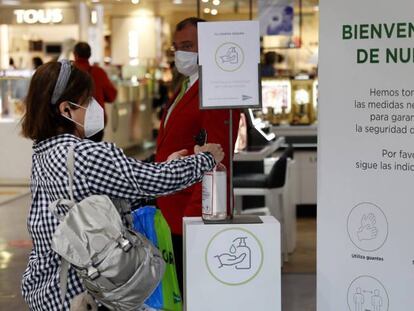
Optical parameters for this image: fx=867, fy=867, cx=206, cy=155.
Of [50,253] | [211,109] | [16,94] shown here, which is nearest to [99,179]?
[50,253]

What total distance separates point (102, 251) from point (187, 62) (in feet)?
4.43

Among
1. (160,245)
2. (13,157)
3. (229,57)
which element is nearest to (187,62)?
(229,57)

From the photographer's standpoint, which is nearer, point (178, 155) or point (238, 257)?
point (238, 257)

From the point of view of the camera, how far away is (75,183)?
2.84 meters

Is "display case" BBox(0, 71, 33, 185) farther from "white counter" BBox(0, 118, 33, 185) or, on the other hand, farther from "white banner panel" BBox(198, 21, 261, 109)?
"white banner panel" BBox(198, 21, 261, 109)

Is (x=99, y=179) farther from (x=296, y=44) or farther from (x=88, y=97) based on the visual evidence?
(x=296, y=44)

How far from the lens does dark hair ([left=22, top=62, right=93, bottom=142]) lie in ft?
9.61

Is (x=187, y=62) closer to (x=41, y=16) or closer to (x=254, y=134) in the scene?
(x=254, y=134)

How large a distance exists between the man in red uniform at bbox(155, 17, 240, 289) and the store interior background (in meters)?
0.27

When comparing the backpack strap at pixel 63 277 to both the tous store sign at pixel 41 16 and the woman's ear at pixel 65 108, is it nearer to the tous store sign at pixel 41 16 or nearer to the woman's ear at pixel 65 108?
the woman's ear at pixel 65 108

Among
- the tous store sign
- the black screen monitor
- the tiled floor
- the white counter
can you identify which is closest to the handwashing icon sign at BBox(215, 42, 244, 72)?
the tiled floor

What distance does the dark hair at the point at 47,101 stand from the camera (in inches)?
115

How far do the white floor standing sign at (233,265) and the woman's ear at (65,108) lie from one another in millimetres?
651

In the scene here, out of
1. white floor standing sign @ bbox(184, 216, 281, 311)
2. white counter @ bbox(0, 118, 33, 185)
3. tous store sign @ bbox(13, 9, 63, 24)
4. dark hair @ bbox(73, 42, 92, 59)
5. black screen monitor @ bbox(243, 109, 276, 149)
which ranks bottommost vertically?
white counter @ bbox(0, 118, 33, 185)
